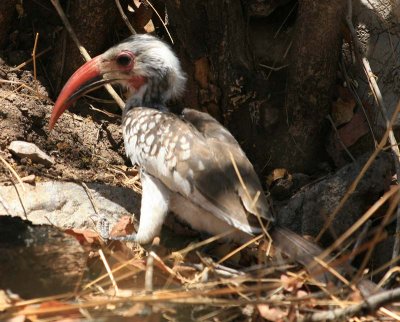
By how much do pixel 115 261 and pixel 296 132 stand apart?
53.0 inches

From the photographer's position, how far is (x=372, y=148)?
Answer: 385cm

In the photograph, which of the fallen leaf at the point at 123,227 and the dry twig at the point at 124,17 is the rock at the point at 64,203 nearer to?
the fallen leaf at the point at 123,227

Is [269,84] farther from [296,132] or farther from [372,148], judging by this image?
[372,148]

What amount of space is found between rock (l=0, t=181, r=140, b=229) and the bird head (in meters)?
0.37

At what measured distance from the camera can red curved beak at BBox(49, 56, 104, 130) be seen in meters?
3.64

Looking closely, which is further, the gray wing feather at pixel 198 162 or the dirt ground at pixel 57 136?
the dirt ground at pixel 57 136

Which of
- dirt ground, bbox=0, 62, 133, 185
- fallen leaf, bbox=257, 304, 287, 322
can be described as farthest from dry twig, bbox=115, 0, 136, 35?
fallen leaf, bbox=257, 304, 287, 322

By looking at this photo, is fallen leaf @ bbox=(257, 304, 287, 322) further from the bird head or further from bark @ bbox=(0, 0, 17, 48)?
bark @ bbox=(0, 0, 17, 48)

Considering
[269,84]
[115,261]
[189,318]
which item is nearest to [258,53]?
[269,84]

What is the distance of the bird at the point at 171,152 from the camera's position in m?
3.13

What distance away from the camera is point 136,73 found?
147 inches

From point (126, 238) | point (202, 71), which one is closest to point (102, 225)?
point (126, 238)

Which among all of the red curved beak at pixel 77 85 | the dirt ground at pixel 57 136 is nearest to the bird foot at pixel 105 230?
the dirt ground at pixel 57 136

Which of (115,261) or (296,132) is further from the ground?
(296,132)
